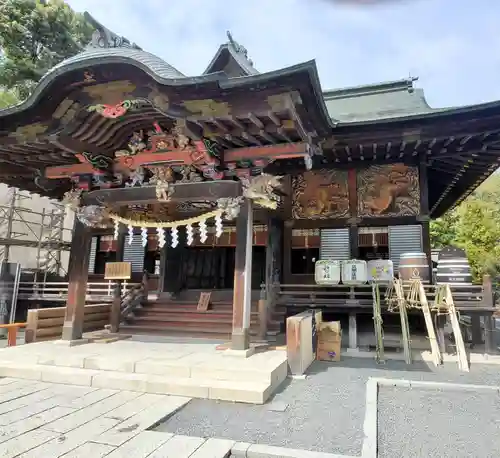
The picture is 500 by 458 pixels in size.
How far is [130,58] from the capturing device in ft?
18.5

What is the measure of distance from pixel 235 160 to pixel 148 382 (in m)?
4.09

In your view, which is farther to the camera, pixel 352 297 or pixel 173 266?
pixel 173 266

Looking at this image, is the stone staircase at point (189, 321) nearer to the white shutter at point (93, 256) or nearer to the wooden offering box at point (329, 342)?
the wooden offering box at point (329, 342)

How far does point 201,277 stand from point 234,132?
7770 mm

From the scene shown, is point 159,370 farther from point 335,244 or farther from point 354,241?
point 354,241

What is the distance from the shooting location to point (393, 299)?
782cm

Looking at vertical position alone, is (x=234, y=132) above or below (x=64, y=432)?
above

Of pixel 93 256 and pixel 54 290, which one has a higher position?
pixel 93 256

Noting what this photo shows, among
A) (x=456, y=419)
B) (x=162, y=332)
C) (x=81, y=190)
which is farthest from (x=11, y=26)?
(x=456, y=419)

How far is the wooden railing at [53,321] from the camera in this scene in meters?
8.12

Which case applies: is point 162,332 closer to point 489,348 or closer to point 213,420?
point 213,420

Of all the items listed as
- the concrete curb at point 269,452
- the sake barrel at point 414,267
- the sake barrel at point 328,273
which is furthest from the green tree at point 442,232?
the concrete curb at point 269,452

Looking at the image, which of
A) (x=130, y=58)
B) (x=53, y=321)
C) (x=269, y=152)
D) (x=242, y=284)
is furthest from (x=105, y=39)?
(x=53, y=321)

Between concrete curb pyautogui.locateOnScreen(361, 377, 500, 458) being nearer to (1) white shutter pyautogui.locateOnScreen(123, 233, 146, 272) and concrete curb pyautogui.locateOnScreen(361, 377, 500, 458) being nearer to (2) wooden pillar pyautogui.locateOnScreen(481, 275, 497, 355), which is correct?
(2) wooden pillar pyautogui.locateOnScreen(481, 275, 497, 355)
